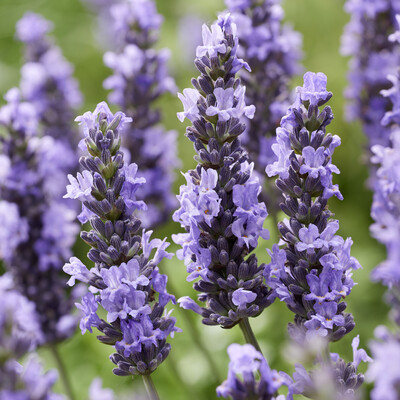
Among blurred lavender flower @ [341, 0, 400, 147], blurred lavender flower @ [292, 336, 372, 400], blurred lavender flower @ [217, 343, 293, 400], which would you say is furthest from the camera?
blurred lavender flower @ [341, 0, 400, 147]

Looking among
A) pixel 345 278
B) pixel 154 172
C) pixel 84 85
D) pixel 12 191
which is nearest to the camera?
pixel 345 278

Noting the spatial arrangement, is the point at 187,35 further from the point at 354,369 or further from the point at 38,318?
the point at 354,369

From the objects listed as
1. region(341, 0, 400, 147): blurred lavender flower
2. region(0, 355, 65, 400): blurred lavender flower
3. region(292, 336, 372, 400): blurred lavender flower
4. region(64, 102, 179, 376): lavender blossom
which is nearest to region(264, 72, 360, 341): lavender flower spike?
region(292, 336, 372, 400): blurred lavender flower

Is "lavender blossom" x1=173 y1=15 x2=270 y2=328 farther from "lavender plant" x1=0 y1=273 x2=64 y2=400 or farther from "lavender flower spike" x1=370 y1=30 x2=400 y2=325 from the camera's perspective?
"lavender plant" x1=0 y1=273 x2=64 y2=400

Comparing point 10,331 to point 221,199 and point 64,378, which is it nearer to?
point 221,199

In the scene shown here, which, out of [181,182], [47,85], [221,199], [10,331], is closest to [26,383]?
[10,331]

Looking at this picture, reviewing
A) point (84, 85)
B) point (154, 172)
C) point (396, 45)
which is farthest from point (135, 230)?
point (84, 85)

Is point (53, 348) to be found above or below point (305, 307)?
above
